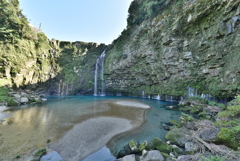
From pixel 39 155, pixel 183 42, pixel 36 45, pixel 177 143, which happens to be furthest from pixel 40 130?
pixel 36 45

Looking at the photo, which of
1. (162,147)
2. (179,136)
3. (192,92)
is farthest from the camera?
(192,92)

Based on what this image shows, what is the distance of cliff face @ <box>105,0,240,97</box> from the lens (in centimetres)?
1337

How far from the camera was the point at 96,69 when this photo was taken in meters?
37.8

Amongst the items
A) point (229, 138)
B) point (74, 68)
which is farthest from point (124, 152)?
point (74, 68)

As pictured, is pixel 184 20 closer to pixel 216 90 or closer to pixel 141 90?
pixel 216 90

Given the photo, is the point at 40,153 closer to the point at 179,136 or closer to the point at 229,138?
the point at 179,136

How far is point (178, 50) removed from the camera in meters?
20.3

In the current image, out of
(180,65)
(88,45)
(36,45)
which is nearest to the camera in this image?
(180,65)

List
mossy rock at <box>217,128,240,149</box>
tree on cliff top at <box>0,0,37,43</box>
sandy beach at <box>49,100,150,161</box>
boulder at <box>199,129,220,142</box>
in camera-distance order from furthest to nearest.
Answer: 1. tree on cliff top at <box>0,0,37,43</box>
2. sandy beach at <box>49,100,150,161</box>
3. boulder at <box>199,129,220,142</box>
4. mossy rock at <box>217,128,240,149</box>

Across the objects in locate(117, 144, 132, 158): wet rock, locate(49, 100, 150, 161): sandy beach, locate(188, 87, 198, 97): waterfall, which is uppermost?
locate(188, 87, 198, 97): waterfall

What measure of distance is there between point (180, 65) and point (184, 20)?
8.10 metres

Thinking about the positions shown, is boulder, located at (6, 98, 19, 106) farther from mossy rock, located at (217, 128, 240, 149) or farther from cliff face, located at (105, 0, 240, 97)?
mossy rock, located at (217, 128, 240, 149)

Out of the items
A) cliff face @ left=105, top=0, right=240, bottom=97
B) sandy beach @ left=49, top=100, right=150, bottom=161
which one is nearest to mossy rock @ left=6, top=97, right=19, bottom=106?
sandy beach @ left=49, top=100, right=150, bottom=161

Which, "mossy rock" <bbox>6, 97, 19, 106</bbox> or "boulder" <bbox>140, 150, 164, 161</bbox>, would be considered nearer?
"boulder" <bbox>140, 150, 164, 161</bbox>
